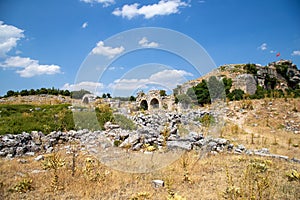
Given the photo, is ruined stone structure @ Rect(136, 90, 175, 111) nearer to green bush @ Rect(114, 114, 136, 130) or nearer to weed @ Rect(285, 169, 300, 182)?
green bush @ Rect(114, 114, 136, 130)

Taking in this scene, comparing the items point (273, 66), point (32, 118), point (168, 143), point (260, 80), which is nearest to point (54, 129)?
point (32, 118)

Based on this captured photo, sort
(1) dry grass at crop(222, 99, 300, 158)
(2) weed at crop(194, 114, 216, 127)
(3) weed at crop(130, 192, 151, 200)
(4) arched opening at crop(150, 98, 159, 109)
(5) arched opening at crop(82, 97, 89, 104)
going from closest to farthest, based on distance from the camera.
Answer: (3) weed at crop(130, 192, 151, 200)
(1) dry grass at crop(222, 99, 300, 158)
(2) weed at crop(194, 114, 216, 127)
(5) arched opening at crop(82, 97, 89, 104)
(4) arched opening at crop(150, 98, 159, 109)

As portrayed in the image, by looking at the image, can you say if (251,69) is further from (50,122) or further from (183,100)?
(50,122)

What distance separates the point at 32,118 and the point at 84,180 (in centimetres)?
751

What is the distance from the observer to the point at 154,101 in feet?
84.3

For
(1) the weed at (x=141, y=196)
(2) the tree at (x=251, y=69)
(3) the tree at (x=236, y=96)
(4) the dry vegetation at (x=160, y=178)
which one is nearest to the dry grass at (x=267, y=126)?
(4) the dry vegetation at (x=160, y=178)

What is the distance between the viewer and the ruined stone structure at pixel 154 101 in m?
23.6

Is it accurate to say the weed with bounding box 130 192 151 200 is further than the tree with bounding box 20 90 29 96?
No

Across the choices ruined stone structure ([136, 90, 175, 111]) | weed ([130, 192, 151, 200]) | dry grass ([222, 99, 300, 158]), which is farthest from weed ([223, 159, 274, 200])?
ruined stone structure ([136, 90, 175, 111])

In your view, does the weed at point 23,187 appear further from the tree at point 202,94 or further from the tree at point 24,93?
the tree at point 24,93

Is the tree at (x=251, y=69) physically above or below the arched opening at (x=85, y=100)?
above

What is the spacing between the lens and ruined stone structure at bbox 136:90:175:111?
77.5 feet

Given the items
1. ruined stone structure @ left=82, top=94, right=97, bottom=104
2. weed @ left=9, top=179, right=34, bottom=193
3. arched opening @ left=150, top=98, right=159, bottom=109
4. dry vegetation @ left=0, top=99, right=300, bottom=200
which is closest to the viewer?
dry vegetation @ left=0, top=99, right=300, bottom=200

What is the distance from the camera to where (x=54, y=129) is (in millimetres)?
9500
